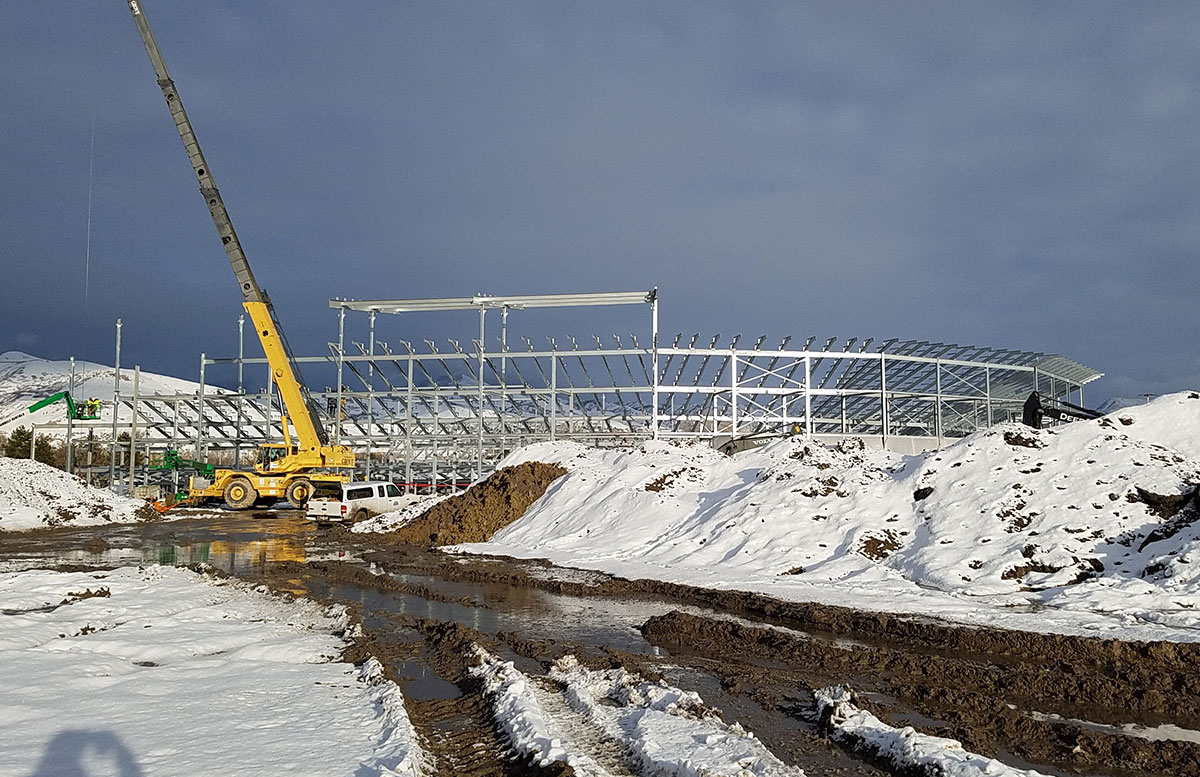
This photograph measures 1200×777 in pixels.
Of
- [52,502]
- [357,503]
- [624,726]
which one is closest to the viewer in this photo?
[624,726]

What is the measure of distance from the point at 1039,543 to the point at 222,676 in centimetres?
1361

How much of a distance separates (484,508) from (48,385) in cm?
15288

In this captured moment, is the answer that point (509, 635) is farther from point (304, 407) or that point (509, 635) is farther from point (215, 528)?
point (304, 407)

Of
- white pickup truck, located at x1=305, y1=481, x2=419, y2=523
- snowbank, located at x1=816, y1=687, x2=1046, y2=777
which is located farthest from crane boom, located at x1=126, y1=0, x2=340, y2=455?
snowbank, located at x1=816, y1=687, x2=1046, y2=777

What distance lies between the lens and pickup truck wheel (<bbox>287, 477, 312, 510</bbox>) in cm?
3506

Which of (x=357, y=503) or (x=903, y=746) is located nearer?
(x=903, y=746)

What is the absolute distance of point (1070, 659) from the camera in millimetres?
9172

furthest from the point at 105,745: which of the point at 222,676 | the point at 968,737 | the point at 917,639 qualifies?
the point at 917,639

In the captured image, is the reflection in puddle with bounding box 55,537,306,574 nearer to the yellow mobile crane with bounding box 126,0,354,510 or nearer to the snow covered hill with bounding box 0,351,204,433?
the yellow mobile crane with bounding box 126,0,354,510

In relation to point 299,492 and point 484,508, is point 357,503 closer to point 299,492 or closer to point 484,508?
point 299,492

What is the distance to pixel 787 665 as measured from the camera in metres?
9.17

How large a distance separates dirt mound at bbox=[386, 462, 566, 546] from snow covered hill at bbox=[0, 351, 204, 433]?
92.7 meters

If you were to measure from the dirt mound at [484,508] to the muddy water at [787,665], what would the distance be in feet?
24.9

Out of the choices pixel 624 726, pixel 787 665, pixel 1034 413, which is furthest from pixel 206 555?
pixel 1034 413
